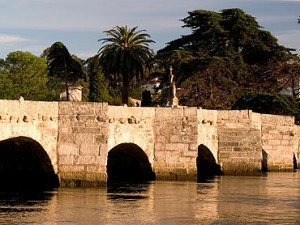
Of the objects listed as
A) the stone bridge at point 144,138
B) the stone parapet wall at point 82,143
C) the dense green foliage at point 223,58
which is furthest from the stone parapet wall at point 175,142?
the dense green foliage at point 223,58

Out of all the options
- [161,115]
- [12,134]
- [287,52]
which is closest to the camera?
[12,134]

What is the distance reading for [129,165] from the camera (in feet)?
92.8

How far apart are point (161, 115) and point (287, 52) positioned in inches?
1051

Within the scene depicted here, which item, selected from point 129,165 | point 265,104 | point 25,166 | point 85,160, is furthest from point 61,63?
point 85,160

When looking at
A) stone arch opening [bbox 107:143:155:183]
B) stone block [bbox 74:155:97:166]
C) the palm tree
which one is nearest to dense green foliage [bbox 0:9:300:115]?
the palm tree

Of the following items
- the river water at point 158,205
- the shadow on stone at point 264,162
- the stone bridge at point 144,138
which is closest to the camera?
the river water at point 158,205

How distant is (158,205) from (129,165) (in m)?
8.14

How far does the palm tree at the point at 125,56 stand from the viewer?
47844 mm

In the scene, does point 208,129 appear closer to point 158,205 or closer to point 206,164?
point 206,164

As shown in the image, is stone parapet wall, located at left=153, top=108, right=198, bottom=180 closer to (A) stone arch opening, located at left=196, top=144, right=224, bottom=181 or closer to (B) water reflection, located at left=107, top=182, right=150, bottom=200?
(B) water reflection, located at left=107, top=182, right=150, bottom=200

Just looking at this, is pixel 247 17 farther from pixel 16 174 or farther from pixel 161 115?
pixel 16 174

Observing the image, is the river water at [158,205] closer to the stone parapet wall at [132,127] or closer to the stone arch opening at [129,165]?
the stone arch opening at [129,165]

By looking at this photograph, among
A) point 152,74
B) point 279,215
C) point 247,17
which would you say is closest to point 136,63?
point 152,74

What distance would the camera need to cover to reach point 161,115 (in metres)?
27.0
